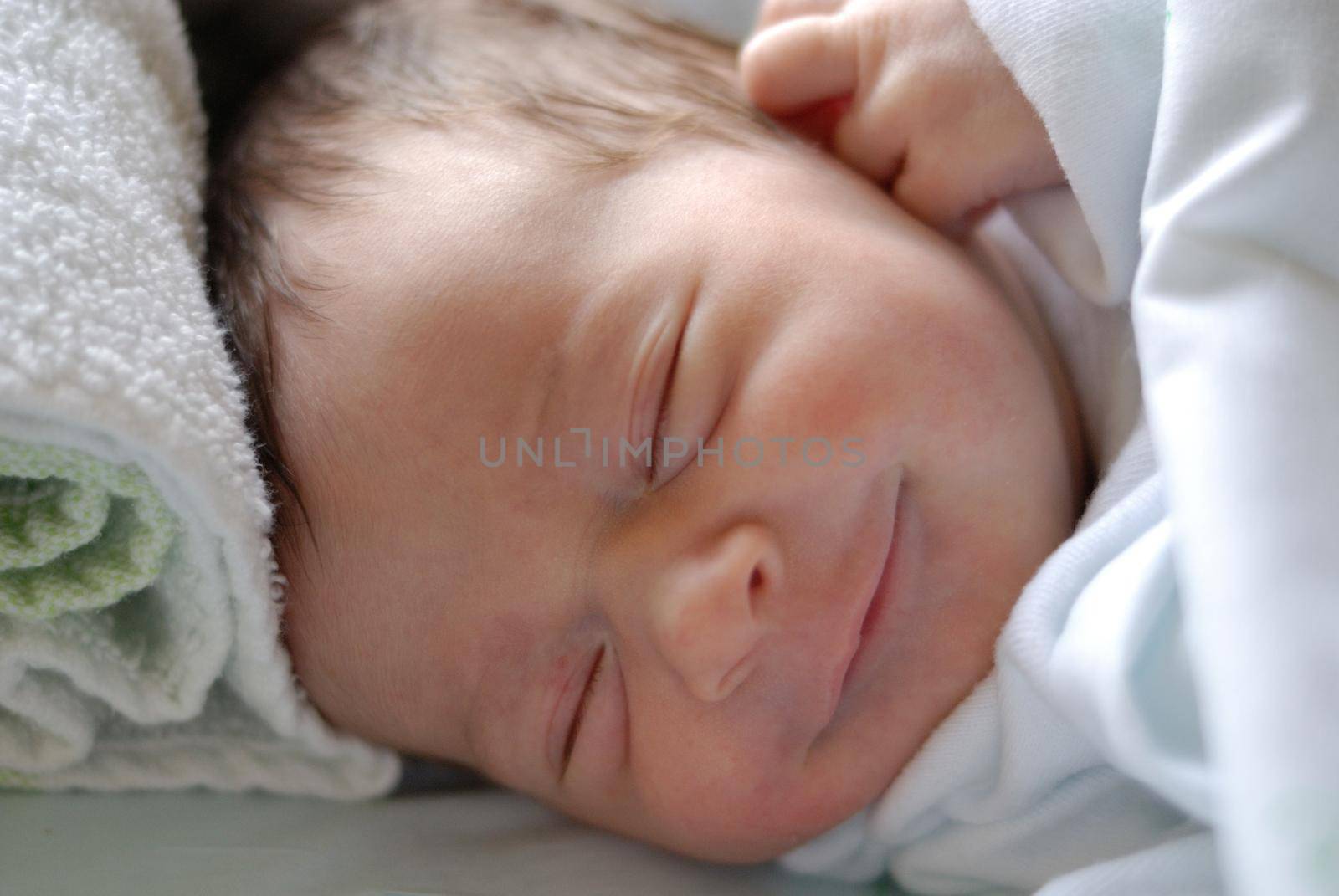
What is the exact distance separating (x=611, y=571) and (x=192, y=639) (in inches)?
13.3

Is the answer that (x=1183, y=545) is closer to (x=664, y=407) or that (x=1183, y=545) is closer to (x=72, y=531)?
(x=664, y=407)

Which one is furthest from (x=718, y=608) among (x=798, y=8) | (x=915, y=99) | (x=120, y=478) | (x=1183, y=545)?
(x=798, y=8)

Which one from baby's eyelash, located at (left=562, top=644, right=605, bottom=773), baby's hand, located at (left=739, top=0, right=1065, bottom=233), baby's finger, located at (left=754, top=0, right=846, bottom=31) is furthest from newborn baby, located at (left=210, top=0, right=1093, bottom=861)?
baby's finger, located at (left=754, top=0, right=846, bottom=31)

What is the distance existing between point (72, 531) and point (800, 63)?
0.75 m

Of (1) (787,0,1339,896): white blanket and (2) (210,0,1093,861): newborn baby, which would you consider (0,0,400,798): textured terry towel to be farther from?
(1) (787,0,1339,896): white blanket

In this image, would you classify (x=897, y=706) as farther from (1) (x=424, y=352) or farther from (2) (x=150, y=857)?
(2) (x=150, y=857)

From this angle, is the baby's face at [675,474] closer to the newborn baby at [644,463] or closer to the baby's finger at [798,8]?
the newborn baby at [644,463]

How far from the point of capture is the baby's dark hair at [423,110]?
0.98 metres

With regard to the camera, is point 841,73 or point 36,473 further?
point 841,73

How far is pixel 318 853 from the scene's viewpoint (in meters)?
1.02

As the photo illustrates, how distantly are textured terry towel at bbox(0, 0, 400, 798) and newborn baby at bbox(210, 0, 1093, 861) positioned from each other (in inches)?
3.0

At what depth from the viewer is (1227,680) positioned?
610mm

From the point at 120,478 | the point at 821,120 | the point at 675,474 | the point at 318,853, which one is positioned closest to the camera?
the point at 120,478

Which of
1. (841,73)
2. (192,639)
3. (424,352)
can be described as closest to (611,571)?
(424,352)
